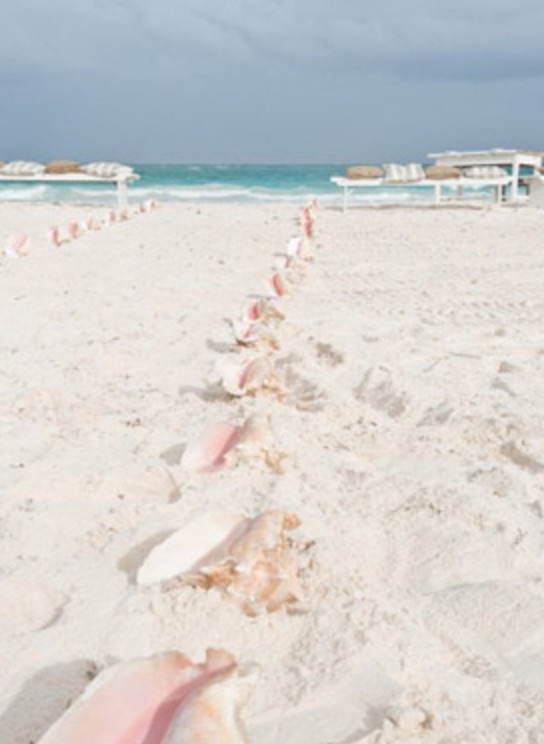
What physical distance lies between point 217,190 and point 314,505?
103ft

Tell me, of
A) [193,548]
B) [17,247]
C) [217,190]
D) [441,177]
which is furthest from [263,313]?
[217,190]

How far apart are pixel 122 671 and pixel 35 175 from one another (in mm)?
16021

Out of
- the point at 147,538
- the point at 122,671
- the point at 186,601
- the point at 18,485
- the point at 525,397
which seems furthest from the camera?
the point at 525,397

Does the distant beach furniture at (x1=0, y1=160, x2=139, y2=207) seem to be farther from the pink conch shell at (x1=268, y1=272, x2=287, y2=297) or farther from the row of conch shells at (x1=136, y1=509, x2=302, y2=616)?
the row of conch shells at (x1=136, y1=509, x2=302, y2=616)

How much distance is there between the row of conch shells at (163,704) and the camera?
1228 millimetres

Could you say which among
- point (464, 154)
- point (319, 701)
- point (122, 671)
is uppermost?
point (464, 154)

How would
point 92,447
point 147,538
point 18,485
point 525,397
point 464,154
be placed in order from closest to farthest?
point 147,538 < point 18,485 < point 92,447 < point 525,397 < point 464,154

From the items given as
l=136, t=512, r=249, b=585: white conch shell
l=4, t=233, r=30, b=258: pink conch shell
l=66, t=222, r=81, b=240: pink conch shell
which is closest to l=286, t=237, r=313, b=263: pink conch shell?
l=4, t=233, r=30, b=258: pink conch shell

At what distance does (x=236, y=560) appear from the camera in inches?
68.9

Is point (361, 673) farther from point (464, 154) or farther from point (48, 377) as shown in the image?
point (464, 154)

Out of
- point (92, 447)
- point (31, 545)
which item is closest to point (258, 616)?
point (31, 545)

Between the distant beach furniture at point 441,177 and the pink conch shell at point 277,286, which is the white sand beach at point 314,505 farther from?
the distant beach furniture at point 441,177

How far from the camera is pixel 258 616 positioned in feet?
5.68

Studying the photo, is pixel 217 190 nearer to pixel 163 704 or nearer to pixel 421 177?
pixel 421 177
